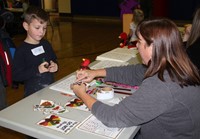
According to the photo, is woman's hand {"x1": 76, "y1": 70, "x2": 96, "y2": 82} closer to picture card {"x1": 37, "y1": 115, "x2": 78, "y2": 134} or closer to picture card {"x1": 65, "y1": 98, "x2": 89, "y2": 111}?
picture card {"x1": 65, "y1": 98, "x2": 89, "y2": 111}

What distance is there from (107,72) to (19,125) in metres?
0.68

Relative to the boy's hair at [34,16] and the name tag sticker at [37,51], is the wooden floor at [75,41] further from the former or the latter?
the boy's hair at [34,16]

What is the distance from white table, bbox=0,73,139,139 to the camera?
1072mm

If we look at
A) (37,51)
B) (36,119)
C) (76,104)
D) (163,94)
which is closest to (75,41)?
(37,51)

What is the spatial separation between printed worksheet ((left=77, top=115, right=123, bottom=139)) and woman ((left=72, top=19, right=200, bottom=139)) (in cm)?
3

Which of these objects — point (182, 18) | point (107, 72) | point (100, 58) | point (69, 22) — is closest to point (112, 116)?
point (107, 72)

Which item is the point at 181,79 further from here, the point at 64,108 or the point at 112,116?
the point at 64,108

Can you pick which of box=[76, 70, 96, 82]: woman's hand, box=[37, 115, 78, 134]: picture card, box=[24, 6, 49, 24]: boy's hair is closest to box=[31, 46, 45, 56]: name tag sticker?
box=[24, 6, 49, 24]: boy's hair

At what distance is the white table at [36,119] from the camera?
107 centimetres

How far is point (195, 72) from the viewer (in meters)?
1.10

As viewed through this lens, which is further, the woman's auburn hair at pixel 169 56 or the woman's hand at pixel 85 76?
the woman's hand at pixel 85 76

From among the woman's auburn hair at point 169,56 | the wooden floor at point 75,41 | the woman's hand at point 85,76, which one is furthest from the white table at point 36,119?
the wooden floor at point 75,41

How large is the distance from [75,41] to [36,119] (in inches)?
214

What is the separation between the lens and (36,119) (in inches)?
47.3
